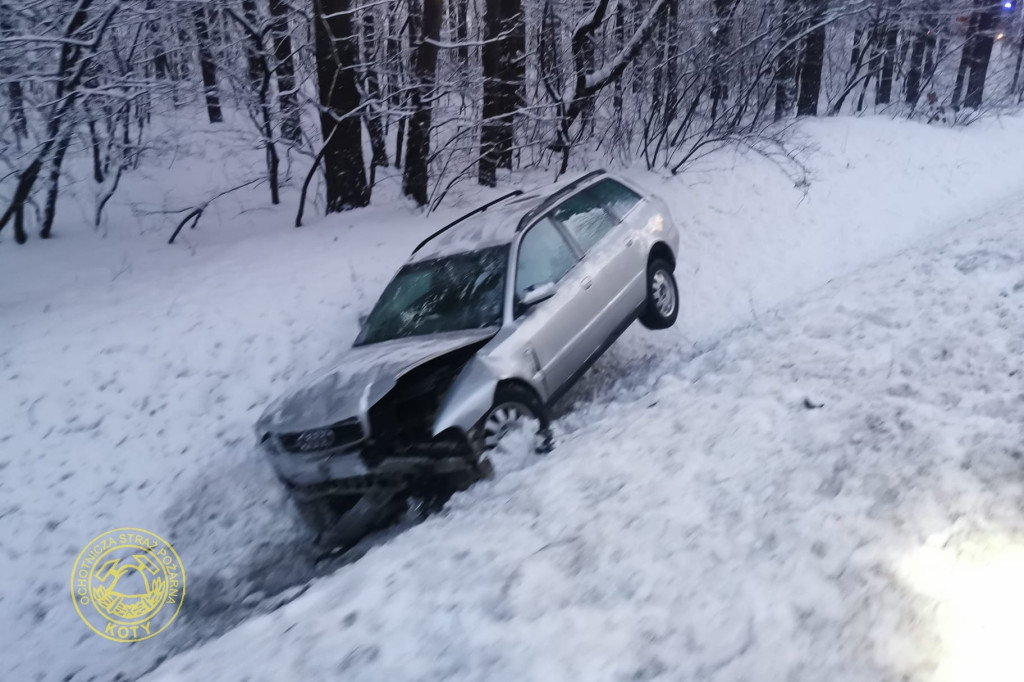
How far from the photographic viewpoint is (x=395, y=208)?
35.2ft

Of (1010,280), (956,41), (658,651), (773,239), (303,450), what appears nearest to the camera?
(658,651)

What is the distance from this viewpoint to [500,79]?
11.0 m

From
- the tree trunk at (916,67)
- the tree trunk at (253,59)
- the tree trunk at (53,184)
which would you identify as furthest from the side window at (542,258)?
the tree trunk at (916,67)

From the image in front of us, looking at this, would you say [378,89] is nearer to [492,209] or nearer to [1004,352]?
[492,209]

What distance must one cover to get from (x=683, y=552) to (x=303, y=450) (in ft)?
8.88

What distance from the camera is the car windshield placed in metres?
5.42

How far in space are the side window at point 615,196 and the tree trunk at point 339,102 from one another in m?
4.39

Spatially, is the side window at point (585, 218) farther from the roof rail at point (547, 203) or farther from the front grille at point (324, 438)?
the front grille at point (324, 438)

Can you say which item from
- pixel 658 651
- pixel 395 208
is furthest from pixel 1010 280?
pixel 395 208

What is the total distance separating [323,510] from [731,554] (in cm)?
298

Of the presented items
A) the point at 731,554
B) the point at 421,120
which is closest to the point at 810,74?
the point at 421,120

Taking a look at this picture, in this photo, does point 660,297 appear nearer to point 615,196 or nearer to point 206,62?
point 615,196

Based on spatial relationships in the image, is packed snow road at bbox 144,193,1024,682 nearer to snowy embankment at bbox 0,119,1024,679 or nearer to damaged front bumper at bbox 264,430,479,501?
snowy embankment at bbox 0,119,1024,679

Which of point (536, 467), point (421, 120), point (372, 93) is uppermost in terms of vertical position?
point (372, 93)
